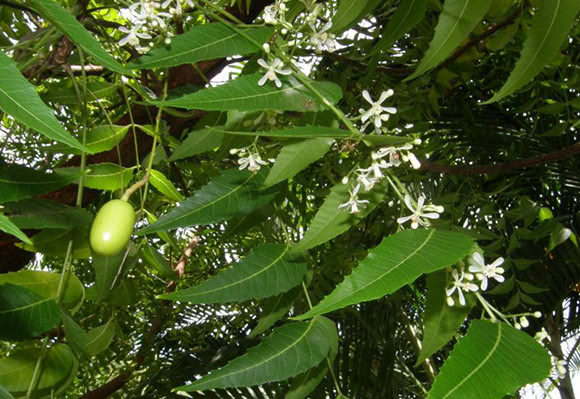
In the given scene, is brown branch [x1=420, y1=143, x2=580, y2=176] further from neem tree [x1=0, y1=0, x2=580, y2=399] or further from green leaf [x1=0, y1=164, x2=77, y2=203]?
green leaf [x1=0, y1=164, x2=77, y2=203]

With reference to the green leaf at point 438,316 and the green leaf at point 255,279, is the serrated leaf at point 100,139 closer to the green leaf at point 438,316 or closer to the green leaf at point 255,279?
the green leaf at point 255,279

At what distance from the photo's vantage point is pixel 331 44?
2.08 ft

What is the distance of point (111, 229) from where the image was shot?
0.57 metres

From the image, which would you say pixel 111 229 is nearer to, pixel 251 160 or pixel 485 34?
pixel 251 160

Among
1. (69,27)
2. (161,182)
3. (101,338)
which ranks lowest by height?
(101,338)

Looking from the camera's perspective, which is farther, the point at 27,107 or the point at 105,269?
the point at 105,269

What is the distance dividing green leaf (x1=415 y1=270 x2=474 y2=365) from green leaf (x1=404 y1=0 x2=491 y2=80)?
0.18 metres

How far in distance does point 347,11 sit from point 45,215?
0.33 m

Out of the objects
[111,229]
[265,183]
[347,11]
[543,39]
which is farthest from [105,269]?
[543,39]

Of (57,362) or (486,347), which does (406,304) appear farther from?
(486,347)

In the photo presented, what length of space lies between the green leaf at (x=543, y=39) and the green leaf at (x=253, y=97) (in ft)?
0.48

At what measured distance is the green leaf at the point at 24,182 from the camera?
544mm

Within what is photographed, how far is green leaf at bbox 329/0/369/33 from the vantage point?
0.60 metres

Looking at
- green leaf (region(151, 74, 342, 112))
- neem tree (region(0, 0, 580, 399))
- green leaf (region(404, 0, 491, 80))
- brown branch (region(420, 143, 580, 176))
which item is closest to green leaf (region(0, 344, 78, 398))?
neem tree (region(0, 0, 580, 399))
